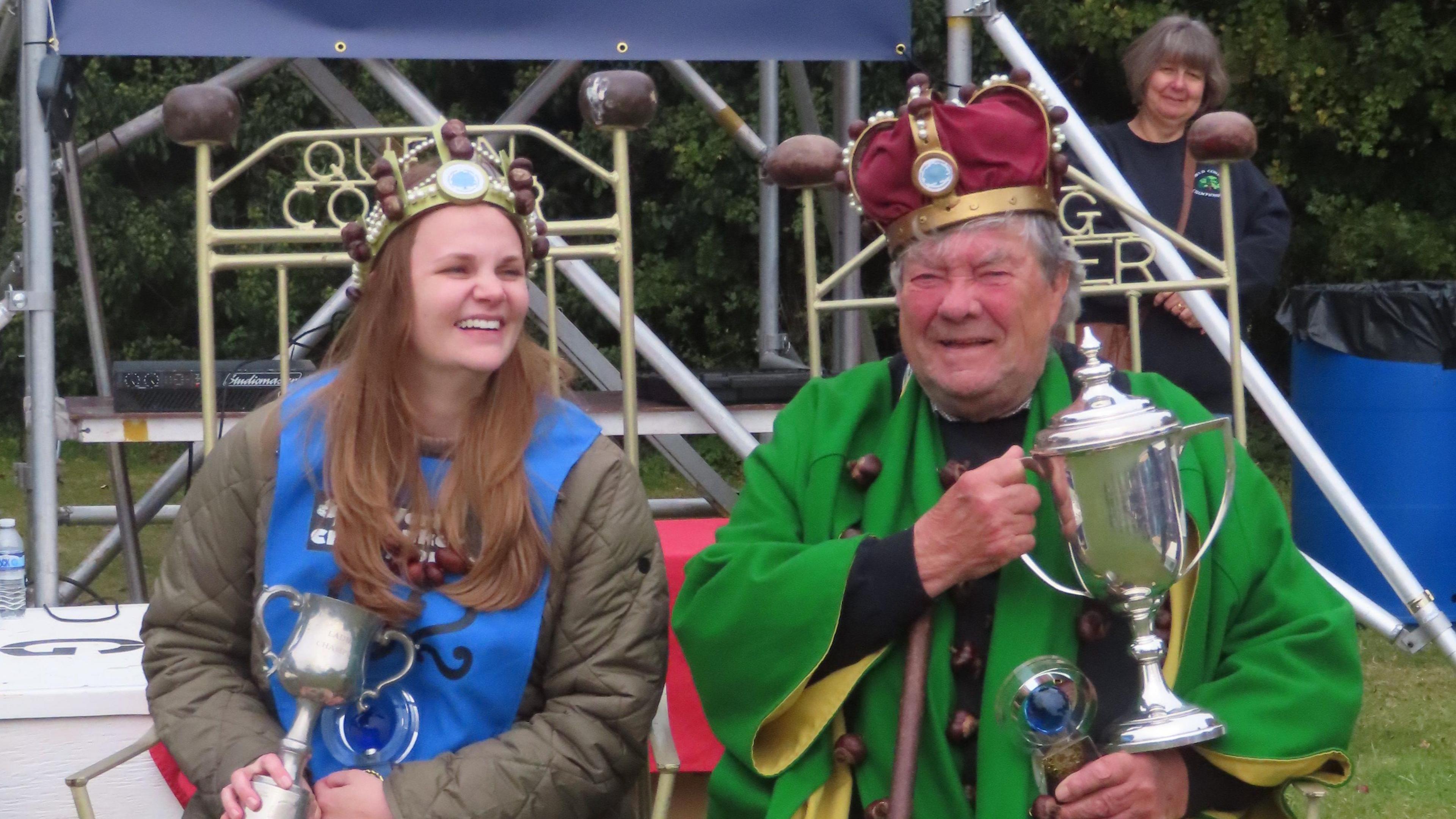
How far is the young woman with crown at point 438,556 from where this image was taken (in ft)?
7.05

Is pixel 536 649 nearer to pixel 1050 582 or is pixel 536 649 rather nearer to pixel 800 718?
pixel 800 718

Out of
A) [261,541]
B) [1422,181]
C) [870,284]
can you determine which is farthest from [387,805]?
[1422,181]

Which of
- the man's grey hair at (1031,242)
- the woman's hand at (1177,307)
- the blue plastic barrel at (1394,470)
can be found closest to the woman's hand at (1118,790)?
the man's grey hair at (1031,242)

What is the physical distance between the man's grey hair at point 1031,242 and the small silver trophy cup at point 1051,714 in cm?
52

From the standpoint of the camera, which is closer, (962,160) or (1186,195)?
→ (962,160)

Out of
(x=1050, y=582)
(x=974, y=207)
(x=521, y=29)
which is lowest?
(x=1050, y=582)

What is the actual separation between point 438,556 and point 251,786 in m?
0.37

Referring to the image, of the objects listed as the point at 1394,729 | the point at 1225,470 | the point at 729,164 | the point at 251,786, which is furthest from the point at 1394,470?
the point at 729,164

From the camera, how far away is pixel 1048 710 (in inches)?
78.4

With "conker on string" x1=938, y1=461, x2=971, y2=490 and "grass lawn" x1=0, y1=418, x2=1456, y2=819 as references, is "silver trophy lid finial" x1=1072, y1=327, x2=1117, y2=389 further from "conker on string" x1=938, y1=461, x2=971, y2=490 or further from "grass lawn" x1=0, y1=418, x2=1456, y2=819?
"grass lawn" x1=0, y1=418, x2=1456, y2=819

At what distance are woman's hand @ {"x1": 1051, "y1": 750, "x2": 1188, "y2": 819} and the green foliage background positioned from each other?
7.67m

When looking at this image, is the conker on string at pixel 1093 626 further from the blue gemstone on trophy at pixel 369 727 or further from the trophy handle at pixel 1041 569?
the blue gemstone on trophy at pixel 369 727

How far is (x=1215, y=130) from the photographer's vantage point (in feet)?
10.1

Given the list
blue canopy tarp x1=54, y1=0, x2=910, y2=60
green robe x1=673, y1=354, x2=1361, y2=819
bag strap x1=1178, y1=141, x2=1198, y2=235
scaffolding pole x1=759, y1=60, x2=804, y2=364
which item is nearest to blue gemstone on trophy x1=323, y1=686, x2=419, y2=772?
green robe x1=673, y1=354, x2=1361, y2=819
